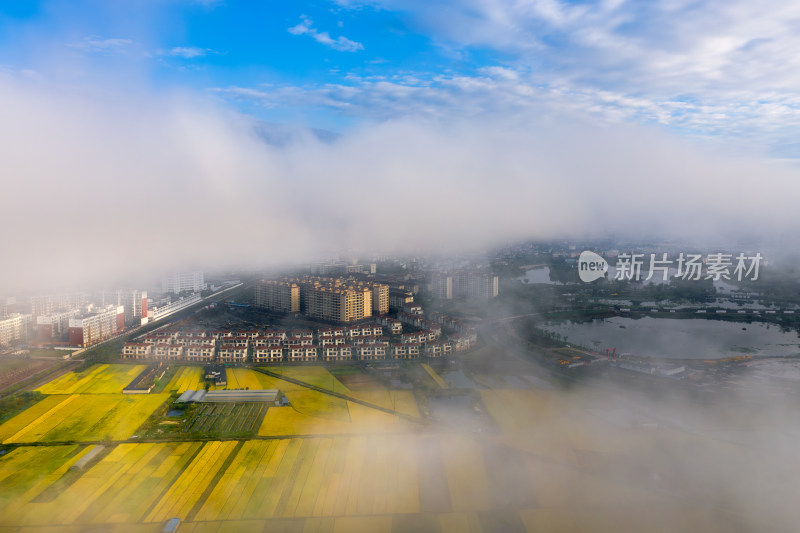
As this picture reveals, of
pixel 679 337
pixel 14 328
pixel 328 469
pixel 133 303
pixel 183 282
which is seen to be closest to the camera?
pixel 328 469

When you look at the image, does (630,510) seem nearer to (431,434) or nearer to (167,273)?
(431,434)

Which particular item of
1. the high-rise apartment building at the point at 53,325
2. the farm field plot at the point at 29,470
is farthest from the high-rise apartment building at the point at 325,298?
the farm field plot at the point at 29,470

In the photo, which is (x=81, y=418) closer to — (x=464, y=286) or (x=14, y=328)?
(x=14, y=328)

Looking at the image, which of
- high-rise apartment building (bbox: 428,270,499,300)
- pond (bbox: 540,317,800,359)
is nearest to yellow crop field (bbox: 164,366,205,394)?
pond (bbox: 540,317,800,359)

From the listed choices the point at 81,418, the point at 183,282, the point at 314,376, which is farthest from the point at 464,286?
the point at 81,418

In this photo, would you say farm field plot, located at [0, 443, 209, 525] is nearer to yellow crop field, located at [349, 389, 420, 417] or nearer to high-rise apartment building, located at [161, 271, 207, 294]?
yellow crop field, located at [349, 389, 420, 417]

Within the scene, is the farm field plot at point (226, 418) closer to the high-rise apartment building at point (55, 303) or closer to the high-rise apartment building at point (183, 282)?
the high-rise apartment building at point (55, 303)

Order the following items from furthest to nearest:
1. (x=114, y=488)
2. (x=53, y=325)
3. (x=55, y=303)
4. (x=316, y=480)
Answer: (x=55, y=303), (x=53, y=325), (x=316, y=480), (x=114, y=488)
